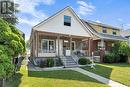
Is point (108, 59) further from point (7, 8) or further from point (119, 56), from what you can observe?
point (7, 8)

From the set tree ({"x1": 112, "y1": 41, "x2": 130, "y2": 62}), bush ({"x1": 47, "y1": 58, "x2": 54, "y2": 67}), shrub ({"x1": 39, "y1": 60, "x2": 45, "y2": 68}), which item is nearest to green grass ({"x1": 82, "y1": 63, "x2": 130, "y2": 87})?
bush ({"x1": 47, "y1": 58, "x2": 54, "y2": 67})

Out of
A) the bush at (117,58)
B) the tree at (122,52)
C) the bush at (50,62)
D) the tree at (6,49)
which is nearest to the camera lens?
the tree at (6,49)

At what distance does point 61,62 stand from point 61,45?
5.64 metres

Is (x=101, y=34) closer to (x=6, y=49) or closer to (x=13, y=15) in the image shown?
(x=13, y=15)

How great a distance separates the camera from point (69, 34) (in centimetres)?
2411

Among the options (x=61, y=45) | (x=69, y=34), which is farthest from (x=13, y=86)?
(x=61, y=45)

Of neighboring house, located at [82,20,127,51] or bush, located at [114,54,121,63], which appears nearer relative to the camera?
bush, located at [114,54,121,63]

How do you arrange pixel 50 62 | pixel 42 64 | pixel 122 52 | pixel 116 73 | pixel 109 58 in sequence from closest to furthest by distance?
pixel 116 73 → pixel 50 62 → pixel 42 64 → pixel 109 58 → pixel 122 52

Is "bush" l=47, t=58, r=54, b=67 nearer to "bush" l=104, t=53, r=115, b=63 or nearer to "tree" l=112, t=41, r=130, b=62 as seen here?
"bush" l=104, t=53, r=115, b=63

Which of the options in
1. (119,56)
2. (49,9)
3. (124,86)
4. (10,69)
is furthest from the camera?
(119,56)

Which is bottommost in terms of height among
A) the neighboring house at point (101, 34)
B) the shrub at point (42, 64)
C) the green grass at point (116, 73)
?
the green grass at point (116, 73)

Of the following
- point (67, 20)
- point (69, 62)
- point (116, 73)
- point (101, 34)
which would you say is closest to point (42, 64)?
point (69, 62)

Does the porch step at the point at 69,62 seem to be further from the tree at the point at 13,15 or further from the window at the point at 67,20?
the tree at the point at 13,15

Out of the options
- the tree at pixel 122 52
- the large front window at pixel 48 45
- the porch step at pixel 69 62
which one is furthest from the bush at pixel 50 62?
the tree at pixel 122 52
